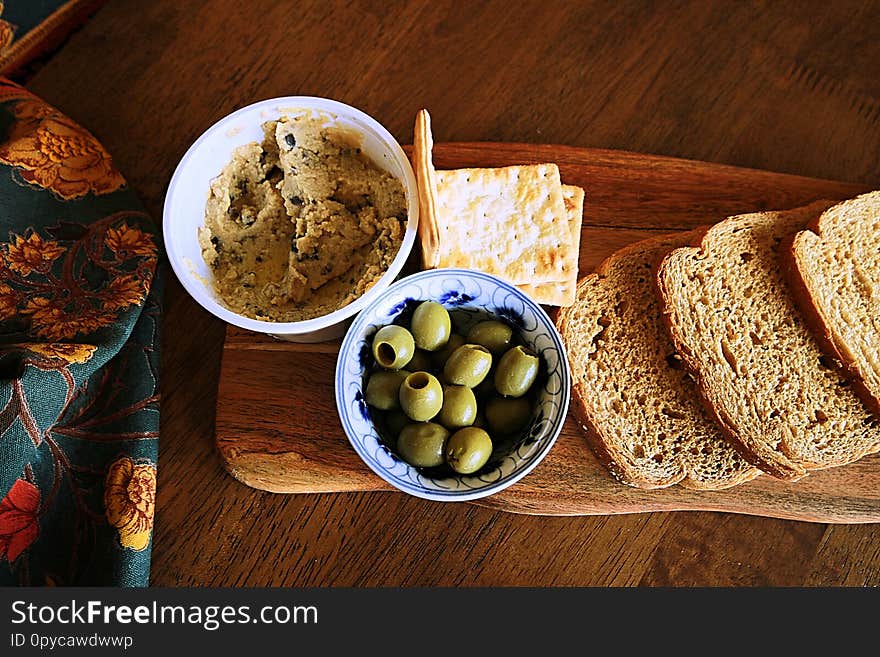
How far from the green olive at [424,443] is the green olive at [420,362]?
0.11m

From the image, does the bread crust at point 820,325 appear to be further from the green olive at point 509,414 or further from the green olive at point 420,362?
the green olive at point 420,362

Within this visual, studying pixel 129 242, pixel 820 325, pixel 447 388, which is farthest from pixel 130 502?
pixel 820 325

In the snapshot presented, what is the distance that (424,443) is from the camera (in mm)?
1366

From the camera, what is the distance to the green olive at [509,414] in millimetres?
1424

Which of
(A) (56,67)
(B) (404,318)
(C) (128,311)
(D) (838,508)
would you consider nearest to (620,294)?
(B) (404,318)

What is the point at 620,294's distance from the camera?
1.64 metres

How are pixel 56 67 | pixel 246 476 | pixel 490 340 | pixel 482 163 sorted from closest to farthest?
pixel 490 340 → pixel 246 476 → pixel 482 163 → pixel 56 67

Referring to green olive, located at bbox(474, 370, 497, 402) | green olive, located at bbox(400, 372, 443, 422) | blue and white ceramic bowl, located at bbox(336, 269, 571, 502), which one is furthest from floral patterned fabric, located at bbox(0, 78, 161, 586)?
green olive, located at bbox(474, 370, 497, 402)

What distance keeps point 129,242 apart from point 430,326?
0.70 metres

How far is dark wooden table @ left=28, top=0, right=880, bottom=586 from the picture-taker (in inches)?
63.3

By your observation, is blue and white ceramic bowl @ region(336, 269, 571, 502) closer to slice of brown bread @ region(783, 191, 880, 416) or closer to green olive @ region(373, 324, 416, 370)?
green olive @ region(373, 324, 416, 370)

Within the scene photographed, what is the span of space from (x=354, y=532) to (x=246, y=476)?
0.25m

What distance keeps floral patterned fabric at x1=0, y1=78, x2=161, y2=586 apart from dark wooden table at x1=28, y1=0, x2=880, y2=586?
0.10 metres

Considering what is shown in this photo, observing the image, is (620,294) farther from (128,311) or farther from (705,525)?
(128,311)
